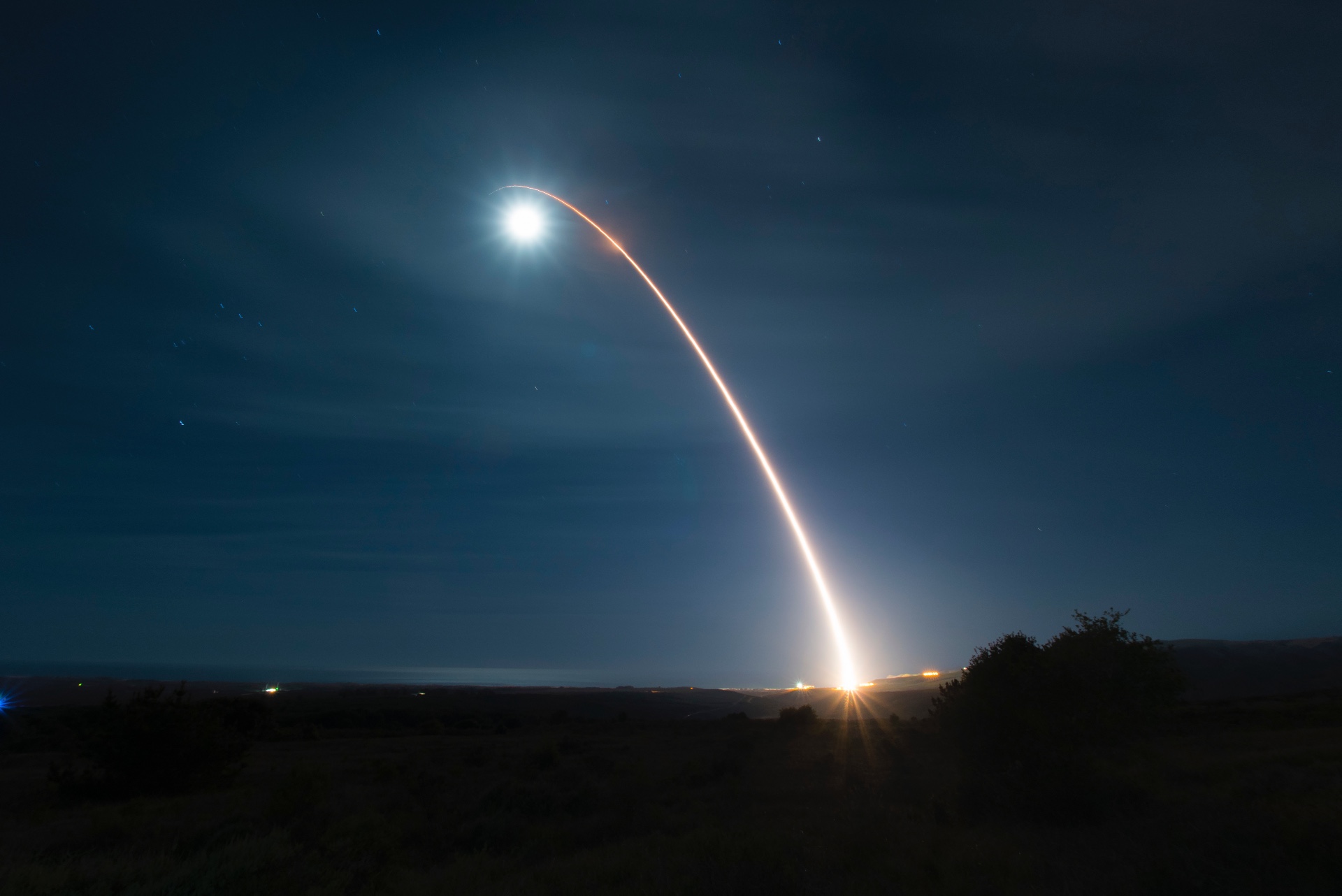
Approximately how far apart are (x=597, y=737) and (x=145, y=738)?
27.5m

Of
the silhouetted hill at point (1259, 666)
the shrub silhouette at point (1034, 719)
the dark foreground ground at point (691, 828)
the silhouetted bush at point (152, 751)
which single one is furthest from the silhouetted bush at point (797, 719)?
the silhouetted hill at point (1259, 666)

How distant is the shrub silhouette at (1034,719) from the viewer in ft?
58.3

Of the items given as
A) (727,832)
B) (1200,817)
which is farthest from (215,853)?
(1200,817)

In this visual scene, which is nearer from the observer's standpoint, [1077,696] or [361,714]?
[1077,696]

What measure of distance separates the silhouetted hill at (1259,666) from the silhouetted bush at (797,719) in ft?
168

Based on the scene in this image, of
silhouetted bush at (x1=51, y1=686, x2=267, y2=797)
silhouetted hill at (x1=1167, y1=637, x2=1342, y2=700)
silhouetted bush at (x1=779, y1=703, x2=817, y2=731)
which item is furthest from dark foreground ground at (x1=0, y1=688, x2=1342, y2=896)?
silhouetted hill at (x1=1167, y1=637, x2=1342, y2=700)

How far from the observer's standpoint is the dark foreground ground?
36.8 feet

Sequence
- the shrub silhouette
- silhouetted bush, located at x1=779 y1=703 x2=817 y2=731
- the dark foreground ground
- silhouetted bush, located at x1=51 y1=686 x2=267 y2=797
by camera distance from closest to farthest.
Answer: the dark foreground ground < the shrub silhouette < silhouetted bush, located at x1=51 y1=686 x2=267 y2=797 < silhouetted bush, located at x1=779 y1=703 x2=817 y2=731

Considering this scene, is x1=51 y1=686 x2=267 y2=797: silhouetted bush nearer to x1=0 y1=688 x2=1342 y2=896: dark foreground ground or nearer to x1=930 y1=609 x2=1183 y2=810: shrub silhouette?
x1=0 y1=688 x2=1342 y2=896: dark foreground ground

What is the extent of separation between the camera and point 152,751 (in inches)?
1000

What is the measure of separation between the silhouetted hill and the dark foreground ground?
217ft

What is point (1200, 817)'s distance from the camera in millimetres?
14352

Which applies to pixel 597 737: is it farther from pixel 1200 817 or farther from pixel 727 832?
pixel 1200 817

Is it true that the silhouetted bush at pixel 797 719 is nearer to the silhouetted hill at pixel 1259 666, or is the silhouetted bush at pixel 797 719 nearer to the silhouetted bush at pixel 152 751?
the silhouetted bush at pixel 152 751
